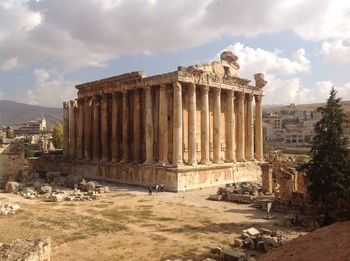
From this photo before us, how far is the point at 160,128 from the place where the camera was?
1350 inches

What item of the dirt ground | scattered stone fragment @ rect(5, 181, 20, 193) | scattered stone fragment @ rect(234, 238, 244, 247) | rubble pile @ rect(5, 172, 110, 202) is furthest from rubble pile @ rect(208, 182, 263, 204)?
scattered stone fragment @ rect(5, 181, 20, 193)

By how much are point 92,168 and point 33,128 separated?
123 m

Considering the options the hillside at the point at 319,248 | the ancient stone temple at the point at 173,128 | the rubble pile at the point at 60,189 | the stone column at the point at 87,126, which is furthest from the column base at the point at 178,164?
the hillside at the point at 319,248

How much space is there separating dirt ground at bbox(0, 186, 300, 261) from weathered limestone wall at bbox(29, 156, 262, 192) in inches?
95.8

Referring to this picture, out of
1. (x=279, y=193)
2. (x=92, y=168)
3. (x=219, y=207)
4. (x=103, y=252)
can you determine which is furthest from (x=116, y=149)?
(x=103, y=252)

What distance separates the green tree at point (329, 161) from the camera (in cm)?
1958

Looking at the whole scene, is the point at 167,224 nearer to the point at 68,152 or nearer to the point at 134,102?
the point at 134,102

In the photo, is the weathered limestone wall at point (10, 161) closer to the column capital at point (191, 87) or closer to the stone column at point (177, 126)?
the stone column at point (177, 126)

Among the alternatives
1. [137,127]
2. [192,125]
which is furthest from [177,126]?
[137,127]

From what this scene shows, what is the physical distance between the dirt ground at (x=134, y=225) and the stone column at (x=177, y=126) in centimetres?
402

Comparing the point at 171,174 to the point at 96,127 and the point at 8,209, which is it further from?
the point at 96,127

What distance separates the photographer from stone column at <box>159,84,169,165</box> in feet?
111

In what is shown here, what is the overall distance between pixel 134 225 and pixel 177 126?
13476mm

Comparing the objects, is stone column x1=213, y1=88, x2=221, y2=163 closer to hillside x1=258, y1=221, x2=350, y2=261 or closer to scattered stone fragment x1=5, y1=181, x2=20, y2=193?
scattered stone fragment x1=5, y1=181, x2=20, y2=193
